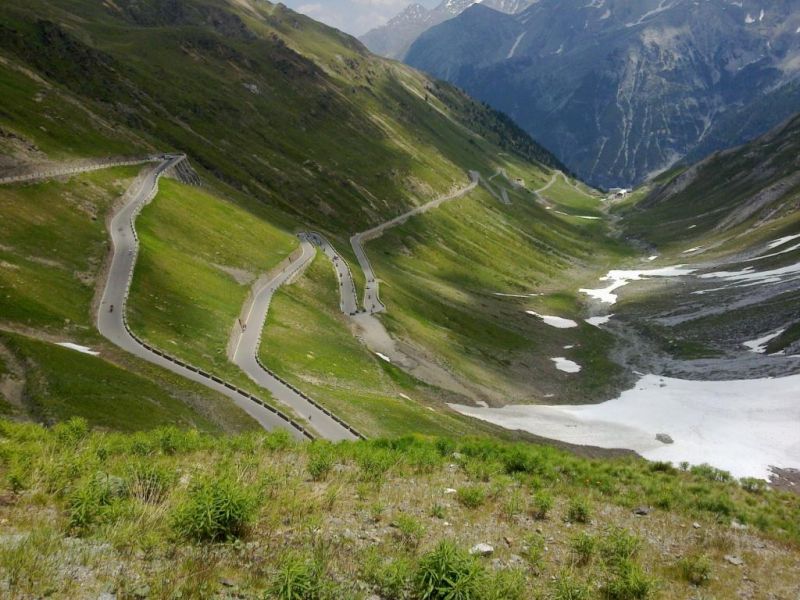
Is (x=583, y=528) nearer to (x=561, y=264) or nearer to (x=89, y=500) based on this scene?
(x=89, y=500)

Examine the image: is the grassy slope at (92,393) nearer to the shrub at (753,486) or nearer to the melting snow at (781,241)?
the shrub at (753,486)

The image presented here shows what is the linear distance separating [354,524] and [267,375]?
37857 millimetres

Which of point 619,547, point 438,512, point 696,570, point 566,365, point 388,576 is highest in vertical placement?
point 566,365

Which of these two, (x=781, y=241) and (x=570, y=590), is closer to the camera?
(x=570, y=590)

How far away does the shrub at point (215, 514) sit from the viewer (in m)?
12.6

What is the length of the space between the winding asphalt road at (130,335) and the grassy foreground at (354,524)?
65.2 feet

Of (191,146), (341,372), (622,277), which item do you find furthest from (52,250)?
(622,277)

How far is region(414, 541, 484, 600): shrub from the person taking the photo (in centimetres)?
1147

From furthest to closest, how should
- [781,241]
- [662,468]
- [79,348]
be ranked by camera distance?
[781,241] → [79,348] → [662,468]

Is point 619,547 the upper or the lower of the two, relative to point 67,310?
upper

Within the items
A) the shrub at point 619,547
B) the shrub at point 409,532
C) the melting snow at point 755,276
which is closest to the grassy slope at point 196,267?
the shrub at point 409,532

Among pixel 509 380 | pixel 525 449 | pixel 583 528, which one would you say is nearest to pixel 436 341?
pixel 509 380

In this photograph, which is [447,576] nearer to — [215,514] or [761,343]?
[215,514]

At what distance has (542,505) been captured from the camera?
18812 millimetres
